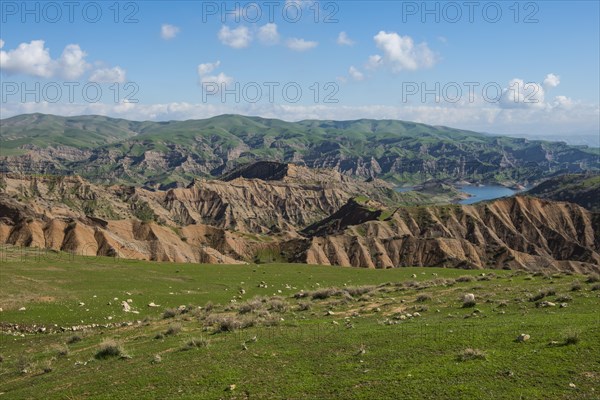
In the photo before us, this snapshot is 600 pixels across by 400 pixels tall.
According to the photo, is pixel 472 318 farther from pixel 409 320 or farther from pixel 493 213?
pixel 493 213

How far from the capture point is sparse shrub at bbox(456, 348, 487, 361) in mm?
15956

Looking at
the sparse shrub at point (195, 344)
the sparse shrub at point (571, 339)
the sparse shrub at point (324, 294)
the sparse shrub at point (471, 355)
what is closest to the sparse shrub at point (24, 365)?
the sparse shrub at point (195, 344)

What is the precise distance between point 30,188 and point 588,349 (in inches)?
7850

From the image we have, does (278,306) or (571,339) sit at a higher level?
(571,339)

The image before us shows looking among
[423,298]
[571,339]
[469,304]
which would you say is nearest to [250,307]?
[423,298]

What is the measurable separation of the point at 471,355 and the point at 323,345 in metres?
6.15

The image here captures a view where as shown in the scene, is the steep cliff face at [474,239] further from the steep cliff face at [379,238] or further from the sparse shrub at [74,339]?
the sparse shrub at [74,339]

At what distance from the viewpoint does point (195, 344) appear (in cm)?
2111

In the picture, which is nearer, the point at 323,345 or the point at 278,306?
the point at 323,345

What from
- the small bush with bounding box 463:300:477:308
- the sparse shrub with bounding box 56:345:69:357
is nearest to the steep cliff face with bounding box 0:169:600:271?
the sparse shrub with bounding box 56:345:69:357

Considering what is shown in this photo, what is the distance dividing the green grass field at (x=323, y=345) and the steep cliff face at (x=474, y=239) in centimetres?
6729

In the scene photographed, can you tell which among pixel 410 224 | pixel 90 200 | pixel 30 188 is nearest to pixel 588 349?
pixel 410 224

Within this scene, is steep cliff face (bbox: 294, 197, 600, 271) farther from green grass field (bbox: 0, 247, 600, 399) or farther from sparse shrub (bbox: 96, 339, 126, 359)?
sparse shrub (bbox: 96, 339, 126, 359)

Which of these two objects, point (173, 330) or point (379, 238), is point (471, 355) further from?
point (379, 238)
